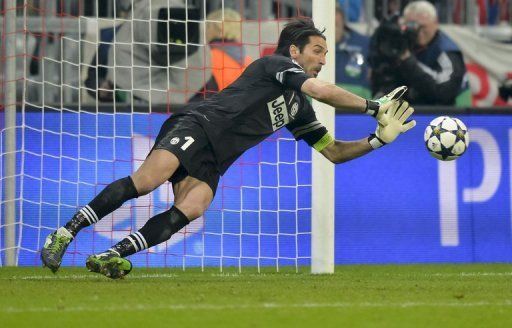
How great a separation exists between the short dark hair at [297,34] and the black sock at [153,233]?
66.6 inches

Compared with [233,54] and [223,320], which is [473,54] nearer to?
[233,54]

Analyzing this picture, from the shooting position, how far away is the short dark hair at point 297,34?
9.26 meters

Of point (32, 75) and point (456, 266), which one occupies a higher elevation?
point (32, 75)

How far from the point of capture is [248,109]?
9000 millimetres

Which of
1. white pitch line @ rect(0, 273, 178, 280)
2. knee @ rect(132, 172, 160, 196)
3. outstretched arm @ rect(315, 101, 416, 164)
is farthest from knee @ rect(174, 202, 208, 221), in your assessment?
outstretched arm @ rect(315, 101, 416, 164)

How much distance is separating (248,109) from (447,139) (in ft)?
5.12

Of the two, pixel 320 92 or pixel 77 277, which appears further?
pixel 77 277

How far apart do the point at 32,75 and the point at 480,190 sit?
4986 millimetres

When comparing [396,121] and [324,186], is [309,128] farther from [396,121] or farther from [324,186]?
[396,121]

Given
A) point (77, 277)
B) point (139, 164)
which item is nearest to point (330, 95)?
point (77, 277)

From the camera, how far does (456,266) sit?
1162 cm

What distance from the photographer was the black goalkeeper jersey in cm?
888

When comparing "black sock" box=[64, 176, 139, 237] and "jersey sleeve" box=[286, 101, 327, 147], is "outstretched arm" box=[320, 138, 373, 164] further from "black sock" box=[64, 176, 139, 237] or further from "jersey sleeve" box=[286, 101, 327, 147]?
"black sock" box=[64, 176, 139, 237]

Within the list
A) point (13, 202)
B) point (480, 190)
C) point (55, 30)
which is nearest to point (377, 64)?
point (480, 190)
